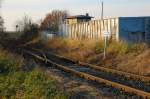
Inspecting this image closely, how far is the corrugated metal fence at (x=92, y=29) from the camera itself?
122 feet

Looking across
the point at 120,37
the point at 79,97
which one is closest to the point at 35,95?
the point at 79,97

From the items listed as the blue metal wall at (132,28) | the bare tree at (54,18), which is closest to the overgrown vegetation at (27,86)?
the blue metal wall at (132,28)

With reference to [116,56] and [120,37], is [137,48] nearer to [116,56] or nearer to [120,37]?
[116,56]

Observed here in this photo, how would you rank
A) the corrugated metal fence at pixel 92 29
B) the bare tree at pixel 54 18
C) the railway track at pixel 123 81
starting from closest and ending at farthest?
the railway track at pixel 123 81 < the corrugated metal fence at pixel 92 29 < the bare tree at pixel 54 18

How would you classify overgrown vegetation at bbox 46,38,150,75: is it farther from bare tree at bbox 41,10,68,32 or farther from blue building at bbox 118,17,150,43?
bare tree at bbox 41,10,68,32

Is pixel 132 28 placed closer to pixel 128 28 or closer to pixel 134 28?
pixel 134 28

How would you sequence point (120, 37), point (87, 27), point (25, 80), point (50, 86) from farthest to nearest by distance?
point (87, 27)
point (120, 37)
point (25, 80)
point (50, 86)

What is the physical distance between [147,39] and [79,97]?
80.0ft

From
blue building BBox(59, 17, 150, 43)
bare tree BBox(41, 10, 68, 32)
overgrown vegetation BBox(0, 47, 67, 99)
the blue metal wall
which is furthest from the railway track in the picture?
bare tree BBox(41, 10, 68, 32)

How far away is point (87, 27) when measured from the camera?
44688mm

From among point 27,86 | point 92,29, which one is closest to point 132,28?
point 92,29

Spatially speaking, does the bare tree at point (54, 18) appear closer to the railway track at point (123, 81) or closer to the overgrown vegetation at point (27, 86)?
the railway track at point (123, 81)

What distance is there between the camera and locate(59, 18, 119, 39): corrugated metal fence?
3719cm

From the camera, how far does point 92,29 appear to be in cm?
4303
